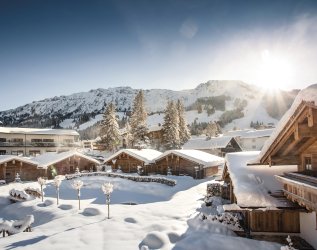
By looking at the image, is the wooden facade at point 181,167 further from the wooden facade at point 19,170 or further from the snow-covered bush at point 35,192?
the wooden facade at point 19,170

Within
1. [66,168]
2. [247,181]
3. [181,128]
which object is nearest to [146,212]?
[247,181]

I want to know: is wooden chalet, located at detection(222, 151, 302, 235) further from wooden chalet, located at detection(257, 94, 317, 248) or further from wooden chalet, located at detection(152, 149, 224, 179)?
wooden chalet, located at detection(152, 149, 224, 179)

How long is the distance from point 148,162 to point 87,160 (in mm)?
12729

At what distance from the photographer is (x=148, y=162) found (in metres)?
44.0

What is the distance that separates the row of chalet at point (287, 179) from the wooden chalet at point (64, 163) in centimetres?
3697

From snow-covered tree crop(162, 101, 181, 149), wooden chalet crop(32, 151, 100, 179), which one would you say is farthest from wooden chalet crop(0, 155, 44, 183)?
snow-covered tree crop(162, 101, 181, 149)

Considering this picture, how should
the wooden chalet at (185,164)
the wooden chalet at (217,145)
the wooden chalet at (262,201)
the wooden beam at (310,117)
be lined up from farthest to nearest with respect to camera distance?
the wooden chalet at (217,145)
the wooden chalet at (185,164)
the wooden chalet at (262,201)
the wooden beam at (310,117)

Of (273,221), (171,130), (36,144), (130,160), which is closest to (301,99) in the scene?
(273,221)

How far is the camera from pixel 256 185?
12336mm

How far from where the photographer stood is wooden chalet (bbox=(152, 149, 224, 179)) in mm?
40719

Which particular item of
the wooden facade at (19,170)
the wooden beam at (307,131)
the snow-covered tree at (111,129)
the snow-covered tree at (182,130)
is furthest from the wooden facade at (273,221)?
the snow-covered tree at (182,130)

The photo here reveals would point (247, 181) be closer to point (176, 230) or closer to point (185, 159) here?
point (176, 230)

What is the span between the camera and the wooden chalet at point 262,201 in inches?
421

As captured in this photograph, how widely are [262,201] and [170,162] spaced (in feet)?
109
